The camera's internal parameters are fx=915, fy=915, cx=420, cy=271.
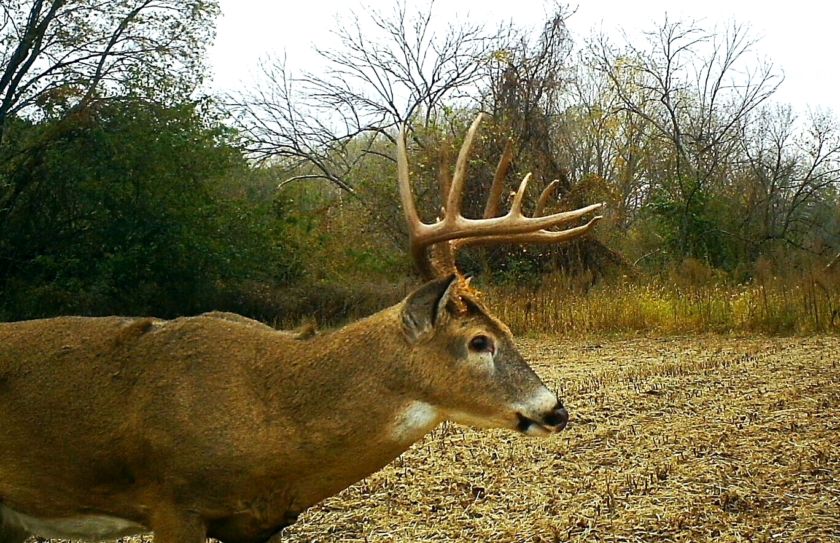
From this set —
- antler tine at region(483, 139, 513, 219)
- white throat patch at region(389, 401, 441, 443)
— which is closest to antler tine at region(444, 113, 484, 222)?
antler tine at region(483, 139, 513, 219)

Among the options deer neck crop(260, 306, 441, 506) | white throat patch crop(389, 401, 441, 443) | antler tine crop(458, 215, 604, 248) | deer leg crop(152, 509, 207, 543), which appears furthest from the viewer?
antler tine crop(458, 215, 604, 248)

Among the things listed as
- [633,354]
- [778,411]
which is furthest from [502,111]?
[778,411]

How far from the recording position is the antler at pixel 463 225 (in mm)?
4375

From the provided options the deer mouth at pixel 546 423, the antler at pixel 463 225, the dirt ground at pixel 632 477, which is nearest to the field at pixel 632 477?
the dirt ground at pixel 632 477

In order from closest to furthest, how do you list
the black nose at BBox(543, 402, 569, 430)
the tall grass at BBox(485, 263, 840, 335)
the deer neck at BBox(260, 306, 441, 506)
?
the deer neck at BBox(260, 306, 441, 506), the black nose at BBox(543, 402, 569, 430), the tall grass at BBox(485, 263, 840, 335)

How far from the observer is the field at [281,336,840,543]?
17.4 feet

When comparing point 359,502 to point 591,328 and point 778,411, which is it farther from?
point 591,328

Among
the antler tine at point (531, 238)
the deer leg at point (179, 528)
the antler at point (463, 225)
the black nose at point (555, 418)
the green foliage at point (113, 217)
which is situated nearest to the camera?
the deer leg at point (179, 528)

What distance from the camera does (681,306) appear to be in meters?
16.6

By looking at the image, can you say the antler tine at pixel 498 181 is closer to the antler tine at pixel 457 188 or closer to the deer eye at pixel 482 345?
the antler tine at pixel 457 188

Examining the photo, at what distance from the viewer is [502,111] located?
27.1 metres

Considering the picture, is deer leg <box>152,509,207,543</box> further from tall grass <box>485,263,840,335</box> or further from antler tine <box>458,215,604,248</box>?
tall grass <box>485,263,840,335</box>

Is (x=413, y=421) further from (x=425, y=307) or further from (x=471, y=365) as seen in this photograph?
(x=425, y=307)

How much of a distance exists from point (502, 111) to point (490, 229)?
75.8 feet
